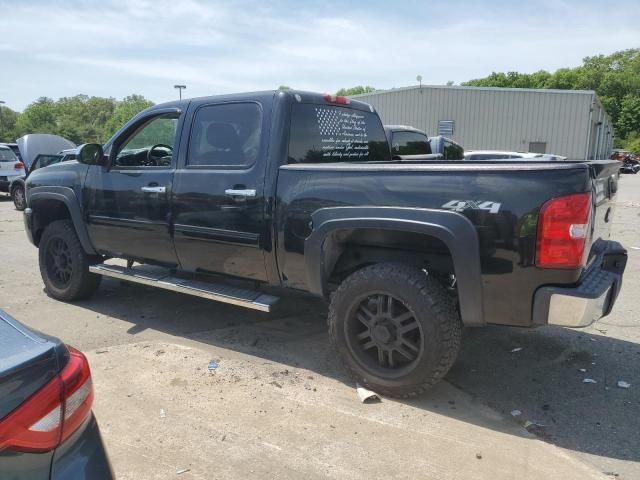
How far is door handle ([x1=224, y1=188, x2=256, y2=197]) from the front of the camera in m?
3.98

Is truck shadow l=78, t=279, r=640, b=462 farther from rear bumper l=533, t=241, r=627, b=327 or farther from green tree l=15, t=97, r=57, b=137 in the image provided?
green tree l=15, t=97, r=57, b=137

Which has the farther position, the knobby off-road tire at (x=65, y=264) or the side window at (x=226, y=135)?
the knobby off-road tire at (x=65, y=264)

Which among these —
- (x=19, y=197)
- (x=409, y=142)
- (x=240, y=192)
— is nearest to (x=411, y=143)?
(x=409, y=142)

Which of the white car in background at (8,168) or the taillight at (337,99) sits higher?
the taillight at (337,99)

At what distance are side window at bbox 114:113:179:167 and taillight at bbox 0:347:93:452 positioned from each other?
11.0 ft

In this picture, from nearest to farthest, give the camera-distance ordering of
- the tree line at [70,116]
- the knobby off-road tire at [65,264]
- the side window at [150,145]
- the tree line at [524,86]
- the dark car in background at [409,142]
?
the side window at [150,145] → the knobby off-road tire at [65,264] → the dark car in background at [409,142] → the tree line at [524,86] → the tree line at [70,116]

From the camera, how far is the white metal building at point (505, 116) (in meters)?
25.3

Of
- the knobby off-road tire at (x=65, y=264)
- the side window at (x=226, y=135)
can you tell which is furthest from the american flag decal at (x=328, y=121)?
the knobby off-road tire at (x=65, y=264)

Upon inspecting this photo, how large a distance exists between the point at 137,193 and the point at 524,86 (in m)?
76.7

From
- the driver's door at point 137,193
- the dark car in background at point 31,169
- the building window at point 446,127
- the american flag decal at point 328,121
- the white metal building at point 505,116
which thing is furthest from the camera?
the building window at point 446,127

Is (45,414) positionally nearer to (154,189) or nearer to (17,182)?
(154,189)

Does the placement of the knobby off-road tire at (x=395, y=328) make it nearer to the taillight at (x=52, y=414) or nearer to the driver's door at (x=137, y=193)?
the driver's door at (x=137, y=193)

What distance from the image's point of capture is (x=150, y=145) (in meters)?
5.19

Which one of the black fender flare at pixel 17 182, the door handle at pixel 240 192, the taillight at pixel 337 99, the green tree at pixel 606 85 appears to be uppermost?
the green tree at pixel 606 85
